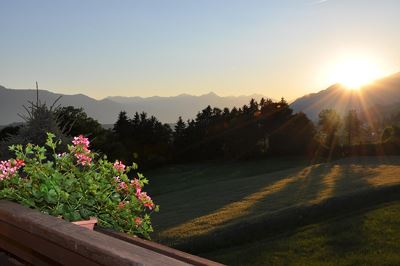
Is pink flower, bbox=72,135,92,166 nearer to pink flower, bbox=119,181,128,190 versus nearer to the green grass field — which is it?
pink flower, bbox=119,181,128,190

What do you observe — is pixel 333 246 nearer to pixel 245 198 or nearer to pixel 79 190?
pixel 79 190

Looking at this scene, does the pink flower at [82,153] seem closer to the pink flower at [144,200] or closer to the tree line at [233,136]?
the pink flower at [144,200]

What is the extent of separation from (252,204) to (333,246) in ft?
54.6

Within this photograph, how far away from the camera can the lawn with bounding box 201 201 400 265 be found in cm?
1803

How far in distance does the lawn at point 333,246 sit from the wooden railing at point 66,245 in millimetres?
14774

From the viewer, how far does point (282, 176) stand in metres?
57.3

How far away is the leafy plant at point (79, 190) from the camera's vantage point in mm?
5109

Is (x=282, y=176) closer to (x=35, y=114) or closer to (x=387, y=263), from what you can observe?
(x=387, y=263)

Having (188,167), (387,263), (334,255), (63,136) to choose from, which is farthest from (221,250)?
(188,167)

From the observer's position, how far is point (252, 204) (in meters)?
36.4

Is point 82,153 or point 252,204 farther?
point 252,204

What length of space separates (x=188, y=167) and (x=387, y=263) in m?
67.6

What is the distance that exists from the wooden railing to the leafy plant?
32 centimetres

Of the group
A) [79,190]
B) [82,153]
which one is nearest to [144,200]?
[79,190]
